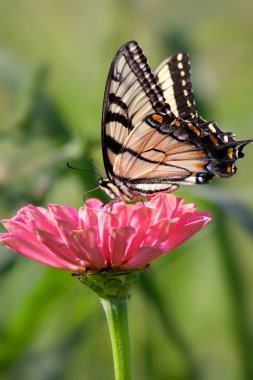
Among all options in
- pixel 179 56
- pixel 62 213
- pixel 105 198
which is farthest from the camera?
pixel 105 198

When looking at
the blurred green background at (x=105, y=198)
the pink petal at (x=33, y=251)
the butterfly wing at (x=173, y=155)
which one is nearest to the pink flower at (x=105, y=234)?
the pink petal at (x=33, y=251)

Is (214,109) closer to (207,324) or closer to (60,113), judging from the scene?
(60,113)

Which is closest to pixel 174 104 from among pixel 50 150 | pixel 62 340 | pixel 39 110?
pixel 50 150

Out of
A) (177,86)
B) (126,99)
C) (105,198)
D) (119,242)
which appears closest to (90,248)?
(119,242)

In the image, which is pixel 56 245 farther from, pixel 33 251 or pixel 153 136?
pixel 153 136

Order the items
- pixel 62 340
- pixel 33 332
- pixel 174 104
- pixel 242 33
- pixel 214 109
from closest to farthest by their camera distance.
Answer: pixel 174 104, pixel 33 332, pixel 62 340, pixel 214 109, pixel 242 33

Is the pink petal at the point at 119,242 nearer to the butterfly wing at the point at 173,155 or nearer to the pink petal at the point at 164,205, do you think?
the pink petal at the point at 164,205
